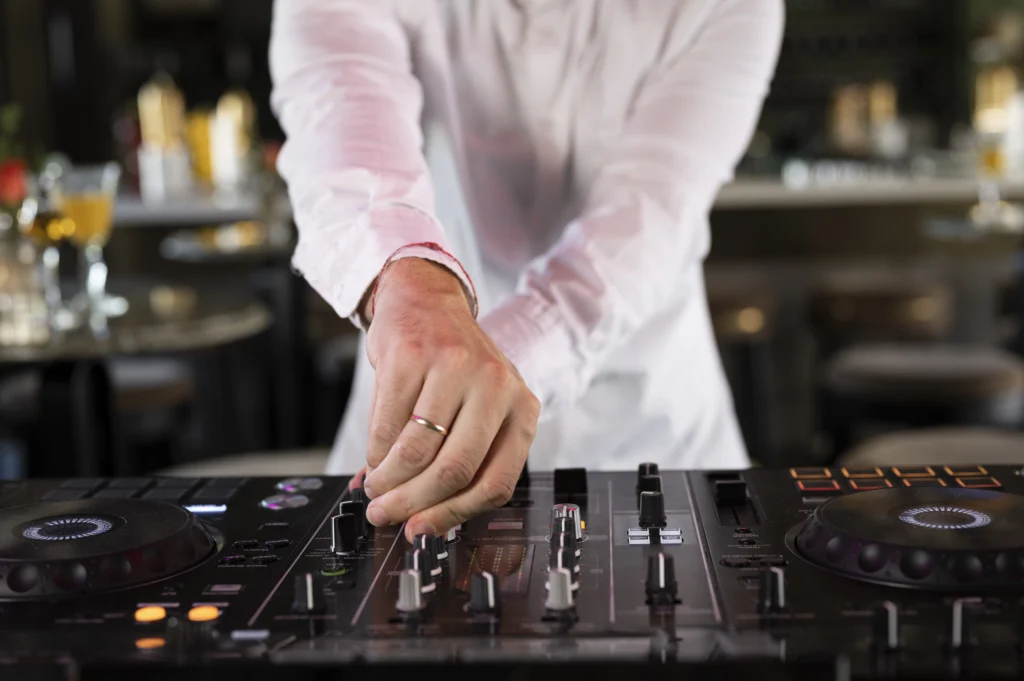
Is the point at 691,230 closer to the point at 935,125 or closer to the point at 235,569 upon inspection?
the point at 235,569

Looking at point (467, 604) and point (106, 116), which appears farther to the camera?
→ point (106, 116)

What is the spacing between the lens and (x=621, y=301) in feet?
3.09

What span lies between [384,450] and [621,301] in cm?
31

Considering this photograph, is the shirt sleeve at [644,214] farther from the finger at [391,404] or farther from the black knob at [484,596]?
the black knob at [484,596]

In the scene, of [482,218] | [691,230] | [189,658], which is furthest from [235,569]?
[482,218]

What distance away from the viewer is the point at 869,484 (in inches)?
28.1

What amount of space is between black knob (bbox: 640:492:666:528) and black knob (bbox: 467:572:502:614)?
0.15m

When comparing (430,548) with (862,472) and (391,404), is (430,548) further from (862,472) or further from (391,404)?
(862,472)

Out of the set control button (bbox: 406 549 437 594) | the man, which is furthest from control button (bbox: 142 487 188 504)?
control button (bbox: 406 549 437 594)

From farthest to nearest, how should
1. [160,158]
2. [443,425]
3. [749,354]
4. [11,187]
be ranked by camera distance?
[160,158] → [749,354] → [11,187] → [443,425]

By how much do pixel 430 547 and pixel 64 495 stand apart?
29 cm

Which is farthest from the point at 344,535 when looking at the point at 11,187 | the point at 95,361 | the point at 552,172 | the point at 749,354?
the point at 749,354

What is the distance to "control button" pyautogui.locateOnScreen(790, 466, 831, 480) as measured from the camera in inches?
29.0

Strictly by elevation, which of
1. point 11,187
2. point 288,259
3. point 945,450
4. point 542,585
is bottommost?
point 945,450
